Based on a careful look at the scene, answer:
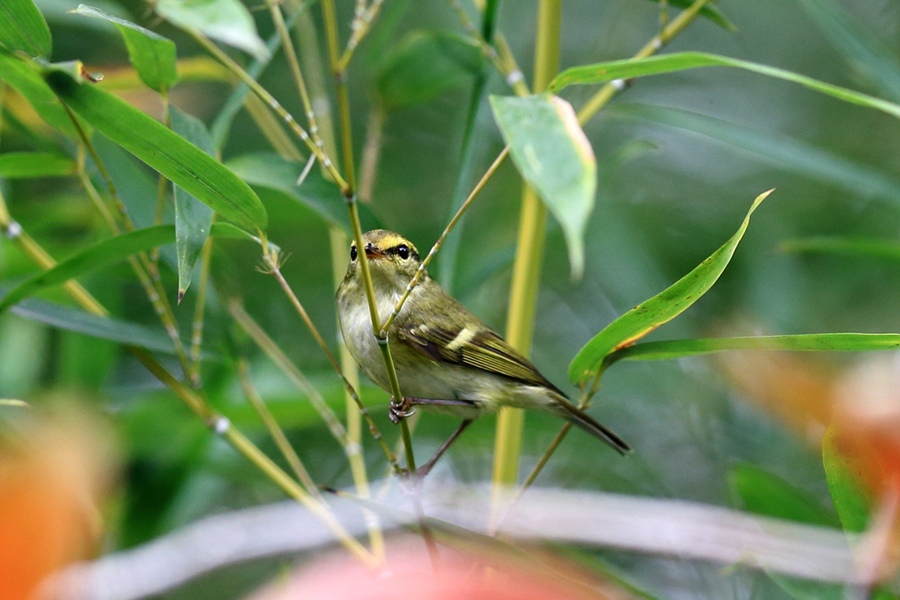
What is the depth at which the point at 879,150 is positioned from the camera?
3736 millimetres

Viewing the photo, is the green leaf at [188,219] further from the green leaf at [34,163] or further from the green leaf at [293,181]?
the green leaf at [34,163]

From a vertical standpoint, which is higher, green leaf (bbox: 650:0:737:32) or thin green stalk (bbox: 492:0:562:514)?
green leaf (bbox: 650:0:737:32)

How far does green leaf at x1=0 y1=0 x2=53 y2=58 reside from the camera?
120 cm

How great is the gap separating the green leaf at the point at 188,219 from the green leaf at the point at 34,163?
1.10 ft

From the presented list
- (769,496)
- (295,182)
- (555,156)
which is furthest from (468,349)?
(555,156)

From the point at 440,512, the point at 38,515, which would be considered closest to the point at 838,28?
the point at 440,512

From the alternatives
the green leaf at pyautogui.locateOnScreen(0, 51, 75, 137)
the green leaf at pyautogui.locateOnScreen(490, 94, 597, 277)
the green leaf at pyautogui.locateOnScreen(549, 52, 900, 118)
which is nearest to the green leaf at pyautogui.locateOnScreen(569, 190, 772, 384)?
the green leaf at pyautogui.locateOnScreen(549, 52, 900, 118)

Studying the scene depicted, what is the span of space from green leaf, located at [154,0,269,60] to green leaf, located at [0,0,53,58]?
19 cm

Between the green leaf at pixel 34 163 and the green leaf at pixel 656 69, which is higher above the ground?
the green leaf at pixel 656 69

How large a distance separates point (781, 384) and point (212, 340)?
125 centimetres

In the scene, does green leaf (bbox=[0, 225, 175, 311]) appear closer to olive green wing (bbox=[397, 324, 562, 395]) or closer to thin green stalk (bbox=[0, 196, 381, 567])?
thin green stalk (bbox=[0, 196, 381, 567])

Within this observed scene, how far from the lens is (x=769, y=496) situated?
5.95ft

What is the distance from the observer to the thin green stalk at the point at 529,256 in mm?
1751

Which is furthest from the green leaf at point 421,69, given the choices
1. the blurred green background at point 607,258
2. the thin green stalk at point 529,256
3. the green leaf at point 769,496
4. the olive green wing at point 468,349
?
the green leaf at point 769,496
